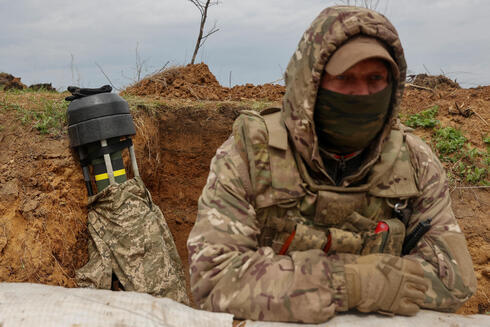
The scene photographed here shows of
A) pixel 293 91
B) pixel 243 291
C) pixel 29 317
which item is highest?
pixel 293 91

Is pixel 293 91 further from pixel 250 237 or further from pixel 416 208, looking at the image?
pixel 416 208

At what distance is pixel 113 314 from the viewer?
4.95 feet

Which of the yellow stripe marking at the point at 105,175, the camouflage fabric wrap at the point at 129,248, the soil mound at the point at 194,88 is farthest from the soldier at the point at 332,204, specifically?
the soil mound at the point at 194,88

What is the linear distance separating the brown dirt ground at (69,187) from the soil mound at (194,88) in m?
0.90

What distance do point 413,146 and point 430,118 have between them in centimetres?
304

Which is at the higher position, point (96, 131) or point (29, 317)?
point (96, 131)

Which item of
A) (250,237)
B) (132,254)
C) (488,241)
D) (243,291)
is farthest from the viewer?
(488,241)

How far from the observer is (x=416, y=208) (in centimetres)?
202

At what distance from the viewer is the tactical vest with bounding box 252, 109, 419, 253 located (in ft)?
6.23

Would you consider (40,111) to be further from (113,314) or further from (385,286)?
(385,286)

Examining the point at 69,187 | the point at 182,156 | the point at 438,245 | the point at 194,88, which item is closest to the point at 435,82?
the point at 194,88

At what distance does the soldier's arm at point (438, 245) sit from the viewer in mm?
1750

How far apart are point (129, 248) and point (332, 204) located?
2312 millimetres

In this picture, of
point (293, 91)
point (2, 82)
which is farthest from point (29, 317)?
point (2, 82)
